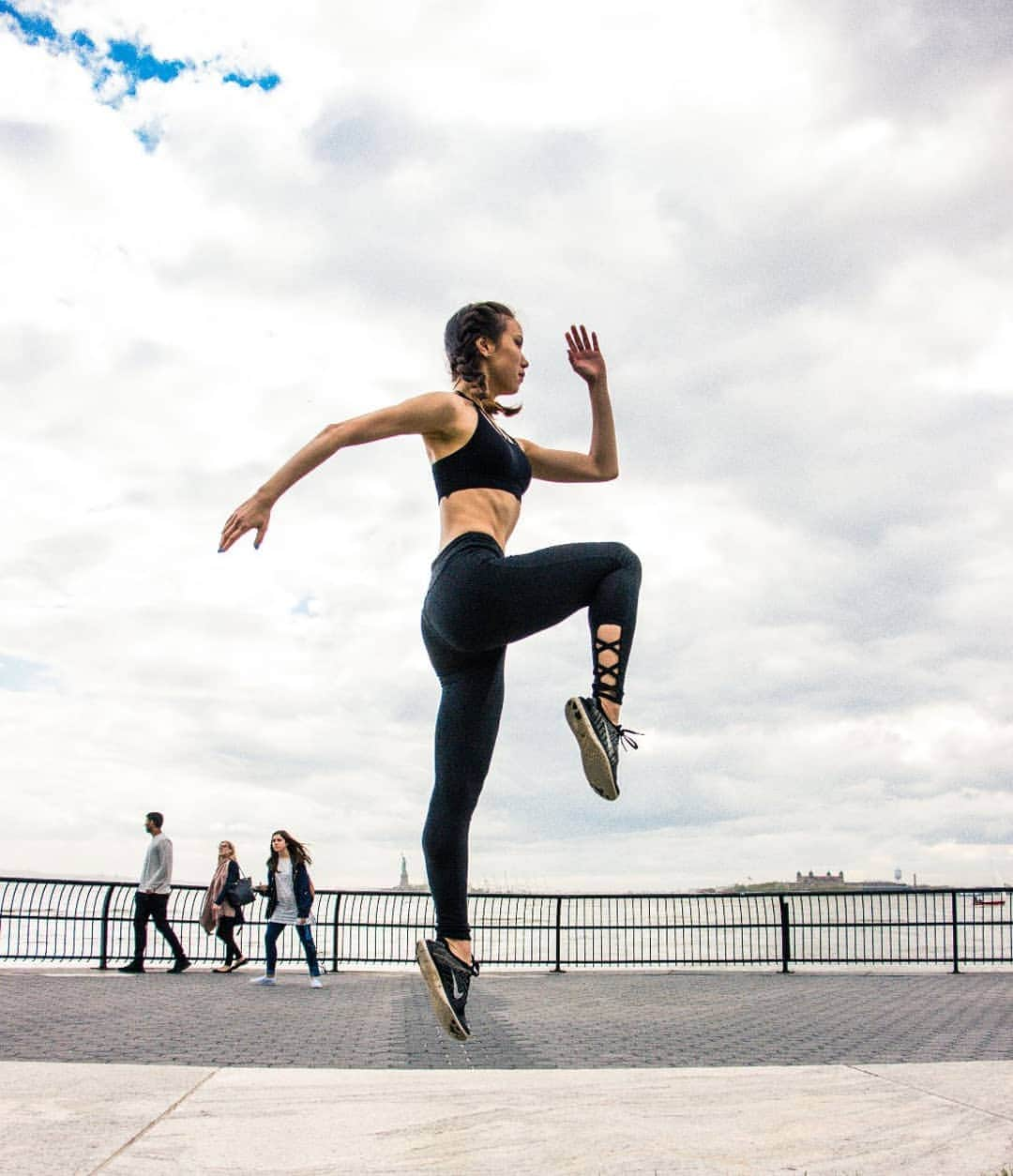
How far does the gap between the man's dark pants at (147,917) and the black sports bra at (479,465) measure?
1415 cm

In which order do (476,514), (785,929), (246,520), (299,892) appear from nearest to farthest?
1. (246,520)
2. (476,514)
3. (299,892)
4. (785,929)

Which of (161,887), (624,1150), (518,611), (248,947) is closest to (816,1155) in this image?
(624,1150)

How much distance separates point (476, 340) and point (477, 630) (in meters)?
0.98

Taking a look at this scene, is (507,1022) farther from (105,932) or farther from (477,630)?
(105,932)

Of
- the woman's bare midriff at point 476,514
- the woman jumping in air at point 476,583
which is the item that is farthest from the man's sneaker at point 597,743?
the woman's bare midriff at point 476,514

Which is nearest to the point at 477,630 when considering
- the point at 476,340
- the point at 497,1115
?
the point at 476,340

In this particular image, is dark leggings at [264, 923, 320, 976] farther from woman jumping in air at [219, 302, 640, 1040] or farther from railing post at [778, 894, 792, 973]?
woman jumping in air at [219, 302, 640, 1040]

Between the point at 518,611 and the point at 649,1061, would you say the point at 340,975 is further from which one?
the point at 518,611

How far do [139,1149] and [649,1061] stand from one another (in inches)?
209

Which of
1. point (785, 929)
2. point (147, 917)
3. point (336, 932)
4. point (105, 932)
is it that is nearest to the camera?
point (147, 917)

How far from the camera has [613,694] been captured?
300cm

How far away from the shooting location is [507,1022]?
1048 centimetres

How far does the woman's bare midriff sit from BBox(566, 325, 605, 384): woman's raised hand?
0.62 meters

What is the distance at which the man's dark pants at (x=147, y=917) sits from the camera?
624 inches
